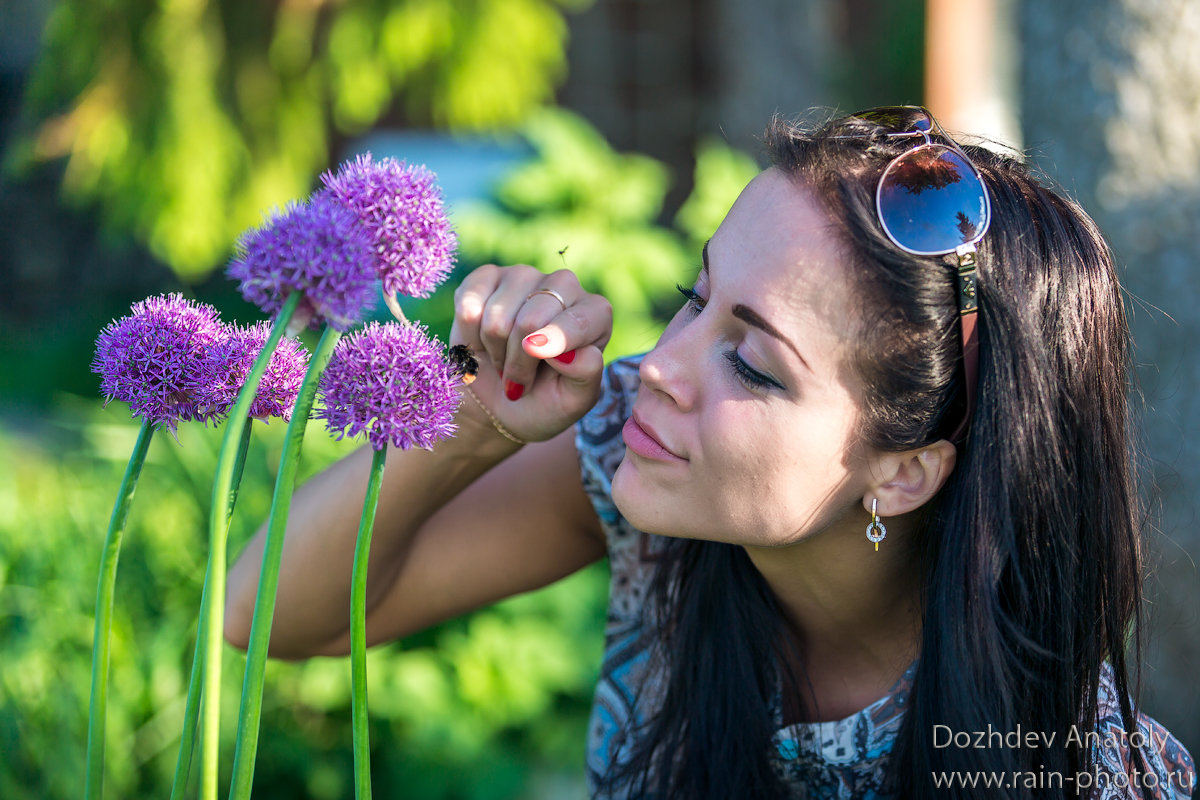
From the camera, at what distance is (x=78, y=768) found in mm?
2299

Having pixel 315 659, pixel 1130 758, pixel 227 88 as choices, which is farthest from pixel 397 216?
pixel 227 88

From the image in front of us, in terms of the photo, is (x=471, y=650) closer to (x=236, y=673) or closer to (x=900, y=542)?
(x=236, y=673)

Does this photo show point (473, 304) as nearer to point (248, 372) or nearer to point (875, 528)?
point (248, 372)

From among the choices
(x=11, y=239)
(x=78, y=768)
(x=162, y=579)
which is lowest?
(x=78, y=768)

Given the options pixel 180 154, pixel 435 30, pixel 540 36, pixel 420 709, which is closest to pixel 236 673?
pixel 420 709

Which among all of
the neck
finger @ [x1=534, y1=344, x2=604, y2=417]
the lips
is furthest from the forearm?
the neck

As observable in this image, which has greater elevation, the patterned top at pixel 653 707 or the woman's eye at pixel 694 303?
the woman's eye at pixel 694 303

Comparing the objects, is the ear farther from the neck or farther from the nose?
the nose

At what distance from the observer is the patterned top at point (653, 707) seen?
1.47 m

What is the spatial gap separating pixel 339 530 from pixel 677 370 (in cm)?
64

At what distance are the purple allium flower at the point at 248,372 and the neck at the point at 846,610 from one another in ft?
2.81

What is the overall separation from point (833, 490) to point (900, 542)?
245mm

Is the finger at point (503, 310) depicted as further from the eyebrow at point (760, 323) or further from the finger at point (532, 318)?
the eyebrow at point (760, 323)

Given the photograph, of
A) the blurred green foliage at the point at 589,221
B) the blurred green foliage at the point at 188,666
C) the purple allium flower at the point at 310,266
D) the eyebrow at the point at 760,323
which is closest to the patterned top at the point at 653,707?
the eyebrow at the point at 760,323
